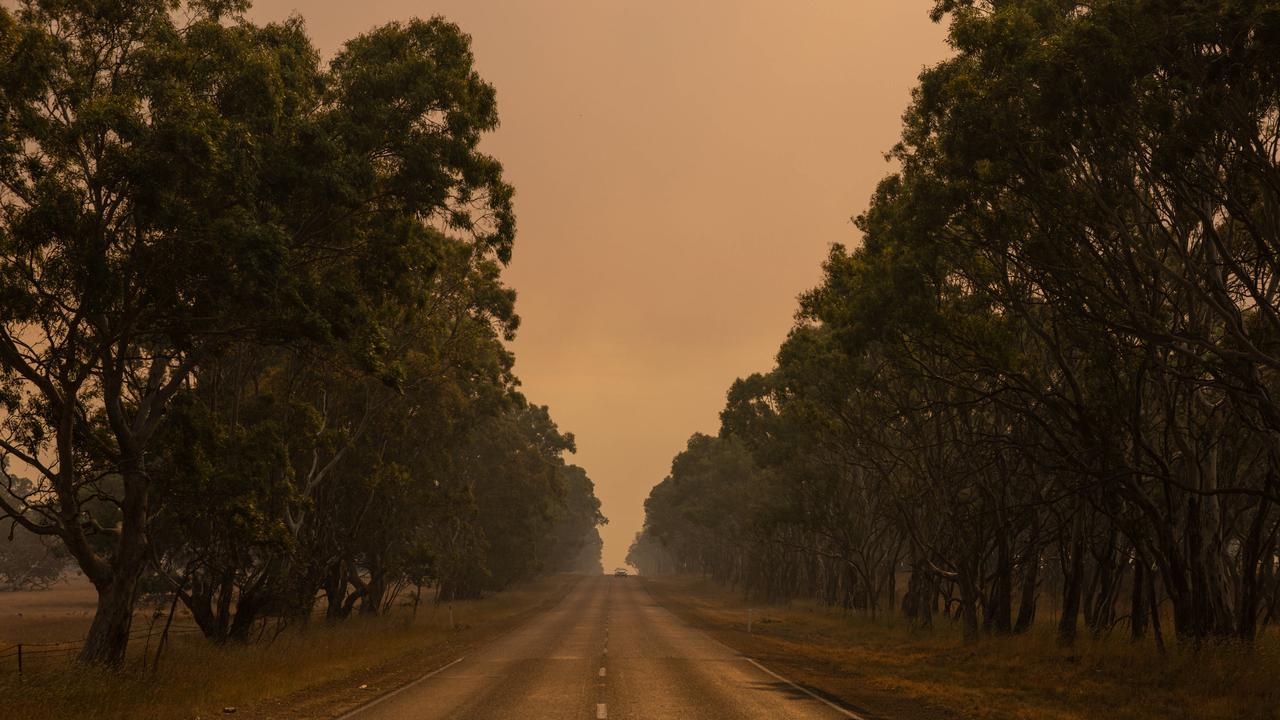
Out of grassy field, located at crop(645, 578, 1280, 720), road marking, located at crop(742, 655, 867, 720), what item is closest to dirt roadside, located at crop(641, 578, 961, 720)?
grassy field, located at crop(645, 578, 1280, 720)

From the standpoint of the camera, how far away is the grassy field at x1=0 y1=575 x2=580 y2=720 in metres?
15.4

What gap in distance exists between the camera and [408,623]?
1571 inches

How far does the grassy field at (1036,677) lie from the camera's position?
649 inches

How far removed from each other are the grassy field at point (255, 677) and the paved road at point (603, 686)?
141 cm

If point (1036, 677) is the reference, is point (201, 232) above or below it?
above

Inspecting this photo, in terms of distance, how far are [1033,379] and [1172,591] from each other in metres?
5.96

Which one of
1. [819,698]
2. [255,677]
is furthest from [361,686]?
[819,698]

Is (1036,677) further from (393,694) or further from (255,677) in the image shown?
(255,677)

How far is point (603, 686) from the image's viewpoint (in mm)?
19812

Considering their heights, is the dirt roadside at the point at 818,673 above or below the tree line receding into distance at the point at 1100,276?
below

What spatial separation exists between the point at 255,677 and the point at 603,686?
292 inches

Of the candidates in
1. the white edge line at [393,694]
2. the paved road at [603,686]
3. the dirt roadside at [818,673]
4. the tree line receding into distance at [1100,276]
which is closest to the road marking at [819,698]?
the paved road at [603,686]

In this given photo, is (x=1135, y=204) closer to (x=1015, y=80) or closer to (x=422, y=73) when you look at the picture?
(x=1015, y=80)

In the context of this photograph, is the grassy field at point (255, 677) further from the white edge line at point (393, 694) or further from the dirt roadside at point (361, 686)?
the white edge line at point (393, 694)
